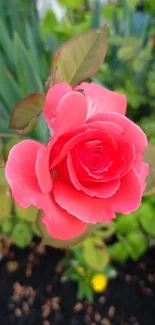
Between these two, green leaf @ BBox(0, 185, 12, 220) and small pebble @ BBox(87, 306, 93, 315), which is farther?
small pebble @ BBox(87, 306, 93, 315)

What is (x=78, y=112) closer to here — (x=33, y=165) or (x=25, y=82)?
(x=33, y=165)

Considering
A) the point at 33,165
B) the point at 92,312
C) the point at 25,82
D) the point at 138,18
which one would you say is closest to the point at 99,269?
the point at 92,312

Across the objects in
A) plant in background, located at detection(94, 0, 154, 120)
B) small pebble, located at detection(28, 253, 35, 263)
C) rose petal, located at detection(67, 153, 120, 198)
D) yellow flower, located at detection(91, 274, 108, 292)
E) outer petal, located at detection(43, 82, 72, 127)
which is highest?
outer petal, located at detection(43, 82, 72, 127)

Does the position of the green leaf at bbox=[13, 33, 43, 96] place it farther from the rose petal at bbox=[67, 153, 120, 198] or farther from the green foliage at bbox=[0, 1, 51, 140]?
the rose petal at bbox=[67, 153, 120, 198]

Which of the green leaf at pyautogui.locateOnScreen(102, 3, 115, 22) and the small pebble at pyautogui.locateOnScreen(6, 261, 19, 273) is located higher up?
the green leaf at pyautogui.locateOnScreen(102, 3, 115, 22)

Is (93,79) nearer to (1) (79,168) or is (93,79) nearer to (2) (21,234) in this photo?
(2) (21,234)

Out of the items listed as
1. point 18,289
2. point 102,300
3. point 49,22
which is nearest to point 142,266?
point 102,300

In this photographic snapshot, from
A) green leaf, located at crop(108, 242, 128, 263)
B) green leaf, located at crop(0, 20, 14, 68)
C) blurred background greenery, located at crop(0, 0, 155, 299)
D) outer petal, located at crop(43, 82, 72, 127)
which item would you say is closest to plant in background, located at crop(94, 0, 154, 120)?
blurred background greenery, located at crop(0, 0, 155, 299)
